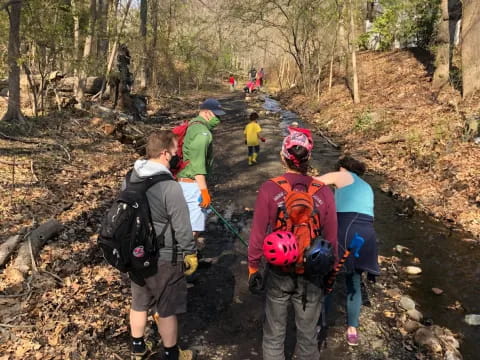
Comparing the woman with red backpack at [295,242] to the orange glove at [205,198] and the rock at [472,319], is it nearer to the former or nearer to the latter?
the orange glove at [205,198]

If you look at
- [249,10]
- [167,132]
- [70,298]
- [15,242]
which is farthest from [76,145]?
[249,10]

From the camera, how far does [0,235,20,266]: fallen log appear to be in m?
5.00

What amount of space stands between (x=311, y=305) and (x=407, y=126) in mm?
12947

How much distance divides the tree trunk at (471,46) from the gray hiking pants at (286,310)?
44.2 ft

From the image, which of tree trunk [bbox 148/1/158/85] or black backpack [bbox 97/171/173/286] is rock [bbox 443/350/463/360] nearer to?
black backpack [bbox 97/171/173/286]

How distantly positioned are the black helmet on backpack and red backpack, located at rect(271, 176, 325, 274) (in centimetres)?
7

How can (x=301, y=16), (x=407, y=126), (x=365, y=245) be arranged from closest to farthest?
(x=365, y=245) < (x=407, y=126) < (x=301, y=16)

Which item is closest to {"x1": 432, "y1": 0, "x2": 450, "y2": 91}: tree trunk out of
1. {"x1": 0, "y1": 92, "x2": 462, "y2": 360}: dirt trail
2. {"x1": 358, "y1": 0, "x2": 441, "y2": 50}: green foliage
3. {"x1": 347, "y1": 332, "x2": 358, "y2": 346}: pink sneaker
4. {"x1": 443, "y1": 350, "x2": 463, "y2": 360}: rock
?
{"x1": 358, "y1": 0, "x2": 441, "y2": 50}: green foliage

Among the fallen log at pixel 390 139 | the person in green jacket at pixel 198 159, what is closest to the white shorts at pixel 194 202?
the person in green jacket at pixel 198 159

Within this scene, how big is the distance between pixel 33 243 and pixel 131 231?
3.18 meters

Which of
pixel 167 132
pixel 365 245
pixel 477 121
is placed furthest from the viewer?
pixel 477 121

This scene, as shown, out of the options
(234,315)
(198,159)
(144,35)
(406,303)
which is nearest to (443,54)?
(406,303)

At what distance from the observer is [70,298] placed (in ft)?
15.5

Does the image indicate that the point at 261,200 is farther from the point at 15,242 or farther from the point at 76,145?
the point at 76,145
